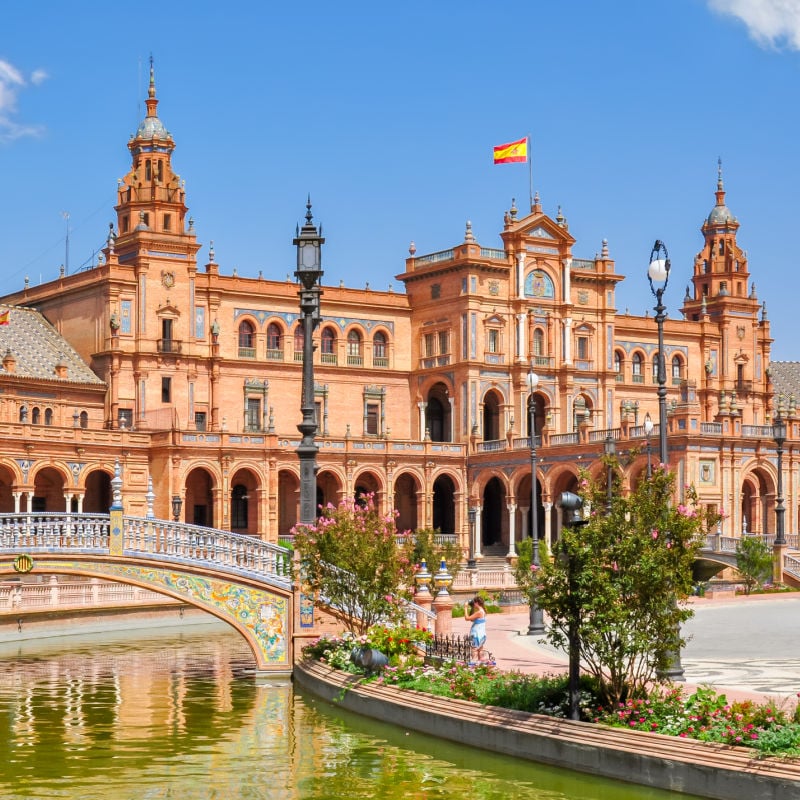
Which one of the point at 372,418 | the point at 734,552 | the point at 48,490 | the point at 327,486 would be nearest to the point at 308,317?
the point at 734,552

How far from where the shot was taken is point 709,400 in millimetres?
86062

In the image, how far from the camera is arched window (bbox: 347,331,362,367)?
253 feet

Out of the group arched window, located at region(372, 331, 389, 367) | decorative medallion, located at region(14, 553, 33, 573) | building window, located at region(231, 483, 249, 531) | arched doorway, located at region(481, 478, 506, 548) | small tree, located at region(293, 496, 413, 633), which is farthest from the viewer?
arched window, located at region(372, 331, 389, 367)

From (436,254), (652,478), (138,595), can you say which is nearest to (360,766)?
(652,478)

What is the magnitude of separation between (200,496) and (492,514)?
17.6 m

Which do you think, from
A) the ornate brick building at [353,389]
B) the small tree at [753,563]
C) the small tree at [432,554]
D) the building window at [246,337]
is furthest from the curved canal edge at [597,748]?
the building window at [246,337]

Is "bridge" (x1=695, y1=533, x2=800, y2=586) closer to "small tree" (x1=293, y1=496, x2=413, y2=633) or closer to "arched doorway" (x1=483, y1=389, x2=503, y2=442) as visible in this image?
"small tree" (x1=293, y1=496, x2=413, y2=633)

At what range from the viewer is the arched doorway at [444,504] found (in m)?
77.2

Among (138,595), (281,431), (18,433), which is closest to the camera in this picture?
(138,595)

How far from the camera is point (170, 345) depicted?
6900 cm

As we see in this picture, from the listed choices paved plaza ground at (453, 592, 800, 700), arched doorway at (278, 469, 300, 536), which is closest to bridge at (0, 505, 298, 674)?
paved plaza ground at (453, 592, 800, 700)

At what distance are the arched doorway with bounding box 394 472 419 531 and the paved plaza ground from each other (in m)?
35.4

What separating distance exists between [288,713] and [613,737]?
7.86 metres

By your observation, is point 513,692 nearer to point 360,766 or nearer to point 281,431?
point 360,766
